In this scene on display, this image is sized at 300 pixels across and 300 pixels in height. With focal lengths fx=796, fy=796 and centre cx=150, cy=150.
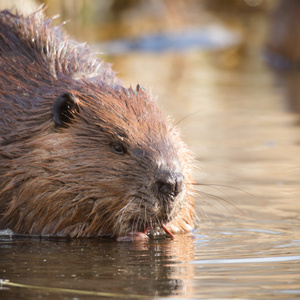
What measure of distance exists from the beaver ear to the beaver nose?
68 cm

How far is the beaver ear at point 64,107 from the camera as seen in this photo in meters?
4.28

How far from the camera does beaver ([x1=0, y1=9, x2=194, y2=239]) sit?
4016 mm

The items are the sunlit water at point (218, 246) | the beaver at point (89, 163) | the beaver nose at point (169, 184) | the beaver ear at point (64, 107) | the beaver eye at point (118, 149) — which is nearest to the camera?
the sunlit water at point (218, 246)

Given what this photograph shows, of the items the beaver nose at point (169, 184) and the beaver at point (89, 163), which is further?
the beaver at point (89, 163)

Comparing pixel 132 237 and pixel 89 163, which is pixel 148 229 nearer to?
pixel 132 237

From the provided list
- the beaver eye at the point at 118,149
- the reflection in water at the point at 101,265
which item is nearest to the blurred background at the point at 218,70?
the beaver eye at the point at 118,149

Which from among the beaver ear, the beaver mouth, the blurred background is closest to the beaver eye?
the beaver ear

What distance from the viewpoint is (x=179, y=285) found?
10.2ft

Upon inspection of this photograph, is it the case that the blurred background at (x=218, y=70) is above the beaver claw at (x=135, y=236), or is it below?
above

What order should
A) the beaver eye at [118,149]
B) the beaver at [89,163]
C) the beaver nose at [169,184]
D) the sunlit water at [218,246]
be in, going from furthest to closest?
the beaver eye at [118,149], the beaver at [89,163], the beaver nose at [169,184], the sunlit water at [218,246]

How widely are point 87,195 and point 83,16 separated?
17912 millimetres

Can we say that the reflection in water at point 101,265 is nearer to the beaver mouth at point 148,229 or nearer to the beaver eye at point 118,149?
the beaver mouth at point 148,229

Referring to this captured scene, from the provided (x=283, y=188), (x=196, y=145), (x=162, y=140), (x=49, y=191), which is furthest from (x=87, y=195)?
→ (x=196, y=145)

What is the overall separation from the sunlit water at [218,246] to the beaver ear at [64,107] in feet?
1.83
